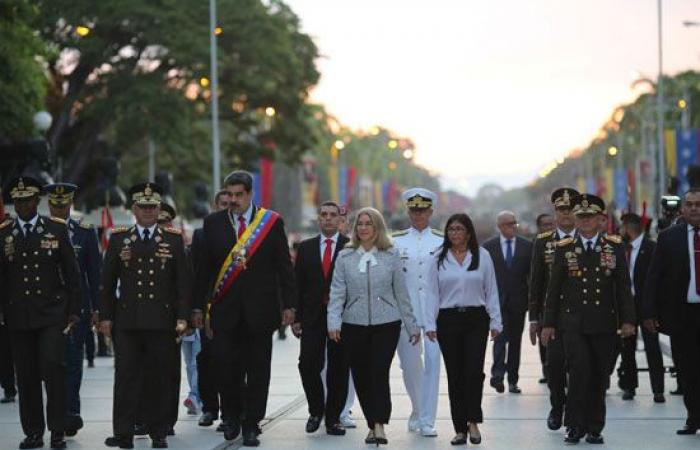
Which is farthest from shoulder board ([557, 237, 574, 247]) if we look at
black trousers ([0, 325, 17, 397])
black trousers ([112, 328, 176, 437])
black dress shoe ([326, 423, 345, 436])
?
black trousers ([0, 325, 17, 397])

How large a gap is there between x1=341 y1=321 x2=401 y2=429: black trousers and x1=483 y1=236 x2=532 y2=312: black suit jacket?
4891 mm

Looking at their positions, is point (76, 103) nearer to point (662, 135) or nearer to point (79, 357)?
point (662, 135)

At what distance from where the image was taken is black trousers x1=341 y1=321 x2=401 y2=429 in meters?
13.0

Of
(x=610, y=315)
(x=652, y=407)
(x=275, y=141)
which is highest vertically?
(x=275, y=141)

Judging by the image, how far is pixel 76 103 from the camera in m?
50.6

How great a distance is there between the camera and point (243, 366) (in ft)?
43.3

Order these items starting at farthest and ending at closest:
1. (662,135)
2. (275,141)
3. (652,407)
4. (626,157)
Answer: (626,157) → (662,135) → (275,141) → (652,407)

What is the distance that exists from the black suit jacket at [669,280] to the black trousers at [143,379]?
3.80 m

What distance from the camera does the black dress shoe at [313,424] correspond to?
544 inches

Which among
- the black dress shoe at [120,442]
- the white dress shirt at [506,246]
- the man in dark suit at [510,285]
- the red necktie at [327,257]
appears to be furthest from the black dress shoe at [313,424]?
the white dress shirt at [506,246]

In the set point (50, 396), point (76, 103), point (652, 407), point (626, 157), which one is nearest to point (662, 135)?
point (76, 103)

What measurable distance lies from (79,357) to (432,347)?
9.46 feet

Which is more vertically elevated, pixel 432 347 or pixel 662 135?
pixel 662 135

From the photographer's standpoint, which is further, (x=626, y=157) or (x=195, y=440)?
(x=626, y=157)
